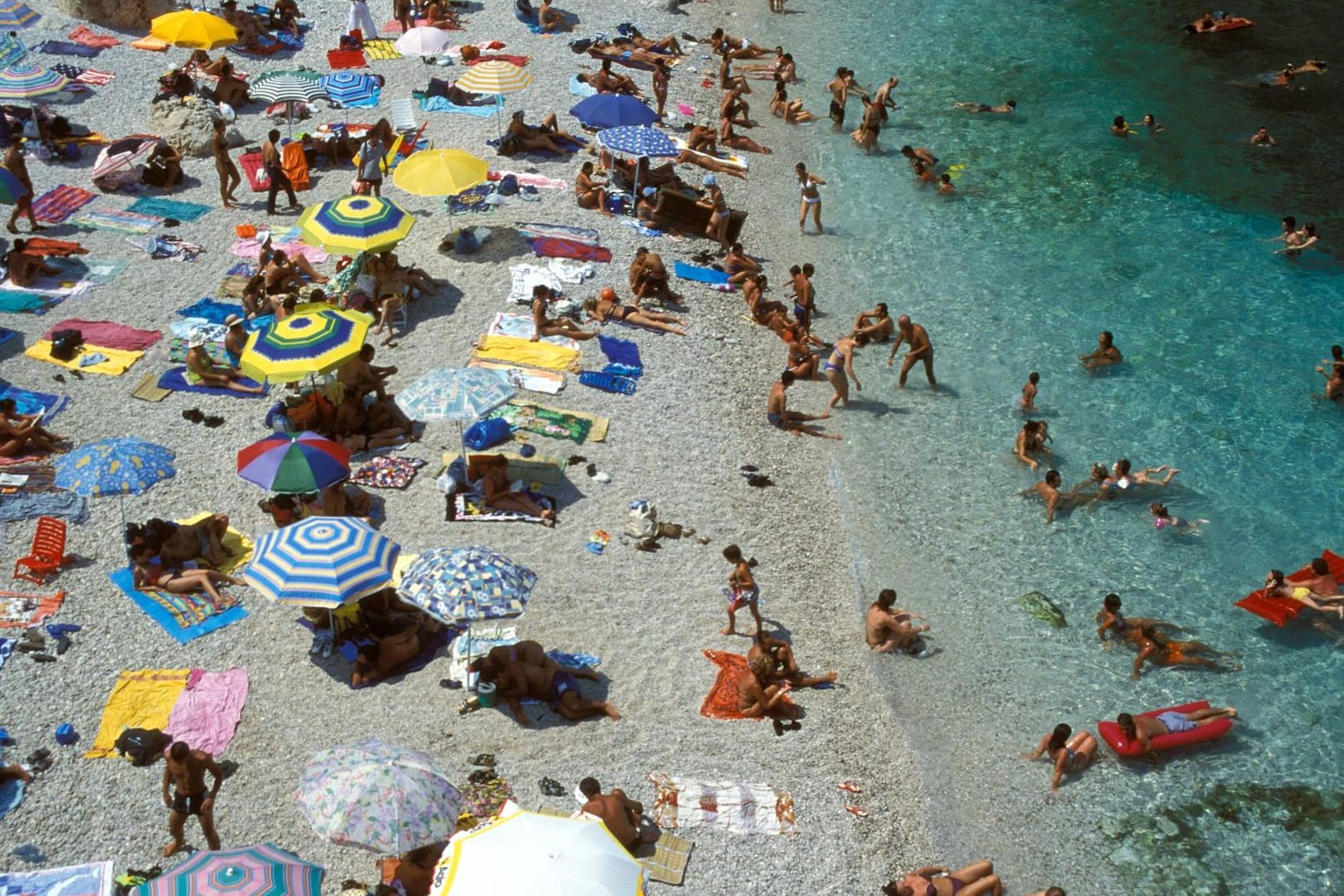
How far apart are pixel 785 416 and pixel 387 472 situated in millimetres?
5980

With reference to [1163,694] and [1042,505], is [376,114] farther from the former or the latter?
[1163,694]

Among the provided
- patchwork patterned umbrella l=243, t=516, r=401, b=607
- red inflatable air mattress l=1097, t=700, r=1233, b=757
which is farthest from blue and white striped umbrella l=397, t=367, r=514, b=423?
red inflatable air mattress l=1097, t=700, r=1233, b=757

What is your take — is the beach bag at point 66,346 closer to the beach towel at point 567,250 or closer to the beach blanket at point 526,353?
the beach blanket at point 526,353

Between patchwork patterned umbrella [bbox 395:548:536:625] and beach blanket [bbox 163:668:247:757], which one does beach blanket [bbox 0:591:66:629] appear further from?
patchwork patterned umbrella [bbox 395:548:536:625]

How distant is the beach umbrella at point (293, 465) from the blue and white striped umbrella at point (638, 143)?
9.72 meters

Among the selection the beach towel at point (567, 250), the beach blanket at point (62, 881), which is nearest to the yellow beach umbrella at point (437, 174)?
the beach towel at point (567, 250)

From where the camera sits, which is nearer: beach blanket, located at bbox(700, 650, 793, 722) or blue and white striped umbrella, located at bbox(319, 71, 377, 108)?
beach blanket, located at bbox(700, 650, 793, 722)

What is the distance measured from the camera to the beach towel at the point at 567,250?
2109 cm

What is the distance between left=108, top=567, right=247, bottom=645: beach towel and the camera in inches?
508

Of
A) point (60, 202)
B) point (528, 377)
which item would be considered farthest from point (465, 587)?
point (60, 202)

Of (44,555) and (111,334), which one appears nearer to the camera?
(44,555)

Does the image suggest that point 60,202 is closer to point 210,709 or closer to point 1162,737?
point 210,709

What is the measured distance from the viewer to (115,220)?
69.5 ft

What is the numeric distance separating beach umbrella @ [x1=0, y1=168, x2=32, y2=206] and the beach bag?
10.5 ft
